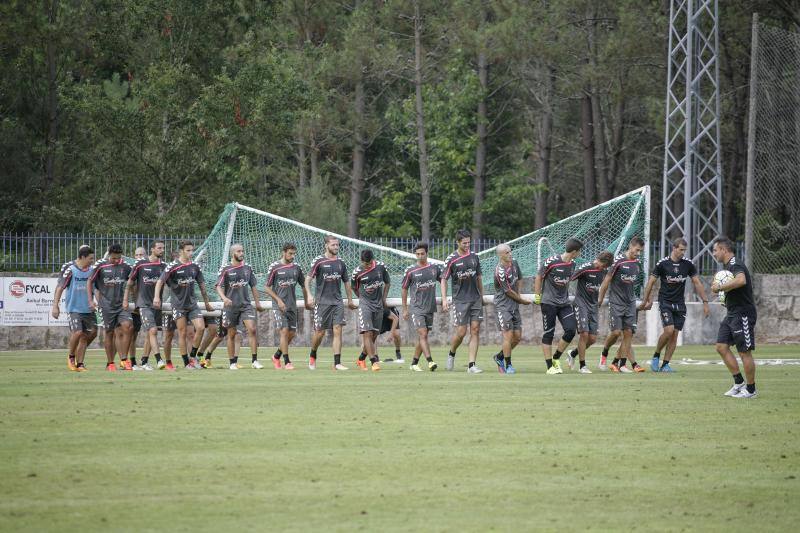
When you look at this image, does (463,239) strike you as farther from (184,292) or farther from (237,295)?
(184,292)

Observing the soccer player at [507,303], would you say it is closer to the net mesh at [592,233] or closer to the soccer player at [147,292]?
the soccer player at [147,292]

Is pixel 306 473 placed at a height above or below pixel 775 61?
below

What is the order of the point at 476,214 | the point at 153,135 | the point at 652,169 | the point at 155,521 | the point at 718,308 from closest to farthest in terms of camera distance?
the point at 155,521
the point at 718,308
the point at 153,135
the point at 476,214
the point at 652,169

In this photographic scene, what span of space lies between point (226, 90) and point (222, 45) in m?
3.44

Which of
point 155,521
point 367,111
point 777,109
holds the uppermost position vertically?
point 367,111

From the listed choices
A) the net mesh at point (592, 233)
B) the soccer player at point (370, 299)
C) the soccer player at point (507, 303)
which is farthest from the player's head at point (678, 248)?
the net mesh at point (592, 233)

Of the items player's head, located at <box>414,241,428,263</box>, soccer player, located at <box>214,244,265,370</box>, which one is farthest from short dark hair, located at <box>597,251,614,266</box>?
soccer player, located at <box>214,244,265,370</box>

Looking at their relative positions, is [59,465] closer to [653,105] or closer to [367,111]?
[653,105]

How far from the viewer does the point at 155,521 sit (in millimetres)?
7906

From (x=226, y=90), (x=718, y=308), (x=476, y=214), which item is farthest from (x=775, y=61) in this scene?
(x=476, y=214)

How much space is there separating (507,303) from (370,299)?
251 centimetres

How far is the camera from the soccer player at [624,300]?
21.5m

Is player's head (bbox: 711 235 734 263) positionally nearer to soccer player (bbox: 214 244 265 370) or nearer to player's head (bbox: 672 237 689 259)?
player's head (bbox: 672 237 689 259)

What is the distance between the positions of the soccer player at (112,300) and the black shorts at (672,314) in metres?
9.14
